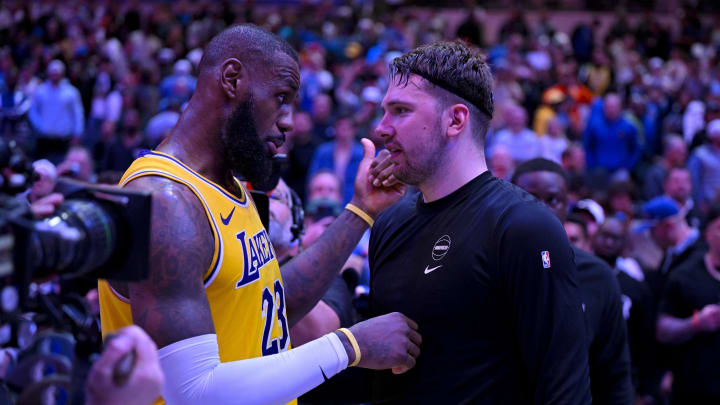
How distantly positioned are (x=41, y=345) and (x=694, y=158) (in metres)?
10.8

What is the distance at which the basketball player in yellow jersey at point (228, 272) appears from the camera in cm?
234

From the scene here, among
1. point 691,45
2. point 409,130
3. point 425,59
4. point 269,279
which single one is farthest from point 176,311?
point 691,45

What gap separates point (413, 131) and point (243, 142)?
58cm

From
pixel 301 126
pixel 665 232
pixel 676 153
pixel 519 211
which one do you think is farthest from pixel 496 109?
pixel 519 211

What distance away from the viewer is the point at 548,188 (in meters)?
4.43

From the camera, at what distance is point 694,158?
1122cm

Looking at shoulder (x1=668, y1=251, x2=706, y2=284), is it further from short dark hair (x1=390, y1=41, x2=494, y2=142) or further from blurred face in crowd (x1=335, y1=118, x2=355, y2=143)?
blurred face in crowd (x1=335, y1=118, x2=355, y2=143)

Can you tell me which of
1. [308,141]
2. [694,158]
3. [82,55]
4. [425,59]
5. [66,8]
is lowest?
[694,158]

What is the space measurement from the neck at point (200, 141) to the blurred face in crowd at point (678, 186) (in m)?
7.69

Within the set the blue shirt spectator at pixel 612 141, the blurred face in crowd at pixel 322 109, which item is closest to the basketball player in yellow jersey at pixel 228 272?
the blurred face in crowd at pixel 322 109

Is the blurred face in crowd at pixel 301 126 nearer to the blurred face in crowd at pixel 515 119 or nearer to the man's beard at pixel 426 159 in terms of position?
the blurred face in crowd at pixel 515 119

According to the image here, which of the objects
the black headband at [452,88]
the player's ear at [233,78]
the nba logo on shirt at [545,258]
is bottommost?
the nba logo on shirt at [545,258]

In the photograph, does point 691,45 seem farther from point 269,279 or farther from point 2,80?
point 269,279

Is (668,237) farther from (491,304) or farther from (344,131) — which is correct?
(491,304)
